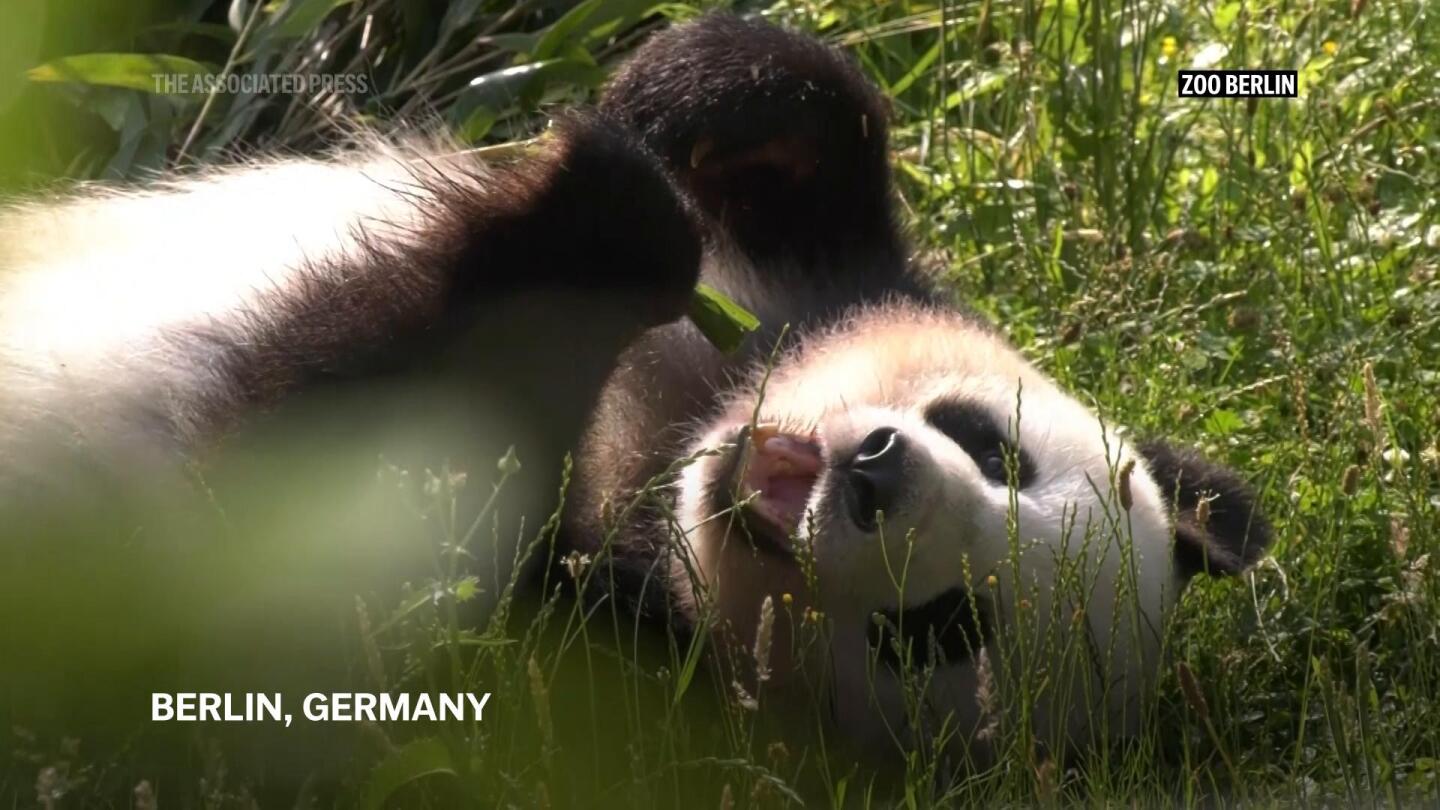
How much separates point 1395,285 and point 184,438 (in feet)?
10.6

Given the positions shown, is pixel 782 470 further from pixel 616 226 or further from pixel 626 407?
pixel 626 407

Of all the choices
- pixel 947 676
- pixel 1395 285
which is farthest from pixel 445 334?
pixel 1395 285

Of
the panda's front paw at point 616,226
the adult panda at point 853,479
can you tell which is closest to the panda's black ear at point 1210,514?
the adult panda at point 853,479

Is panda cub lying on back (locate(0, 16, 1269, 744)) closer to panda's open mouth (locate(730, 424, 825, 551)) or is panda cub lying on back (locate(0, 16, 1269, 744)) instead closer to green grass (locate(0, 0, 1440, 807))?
panda's open mouth (locate(730, 424, 825, 551))

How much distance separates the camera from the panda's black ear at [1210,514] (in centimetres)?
324

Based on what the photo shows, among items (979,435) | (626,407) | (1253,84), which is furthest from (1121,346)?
(626,407)

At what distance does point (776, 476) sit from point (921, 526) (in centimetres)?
28

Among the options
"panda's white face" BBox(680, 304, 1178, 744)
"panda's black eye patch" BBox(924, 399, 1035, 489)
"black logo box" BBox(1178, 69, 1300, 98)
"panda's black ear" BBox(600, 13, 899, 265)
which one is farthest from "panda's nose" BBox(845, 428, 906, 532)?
"black logo box" BBox(1178, 69, 1300, 98)

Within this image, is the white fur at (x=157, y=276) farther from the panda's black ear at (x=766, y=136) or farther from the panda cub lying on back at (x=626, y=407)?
the panda's black ear at (x=766, y=136)

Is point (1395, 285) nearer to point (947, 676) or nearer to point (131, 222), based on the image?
point (947, 676)

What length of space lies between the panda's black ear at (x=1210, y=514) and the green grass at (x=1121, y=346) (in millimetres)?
126

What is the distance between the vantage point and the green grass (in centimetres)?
265

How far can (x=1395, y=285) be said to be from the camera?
4.56m

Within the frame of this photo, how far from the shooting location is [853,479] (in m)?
2.84
